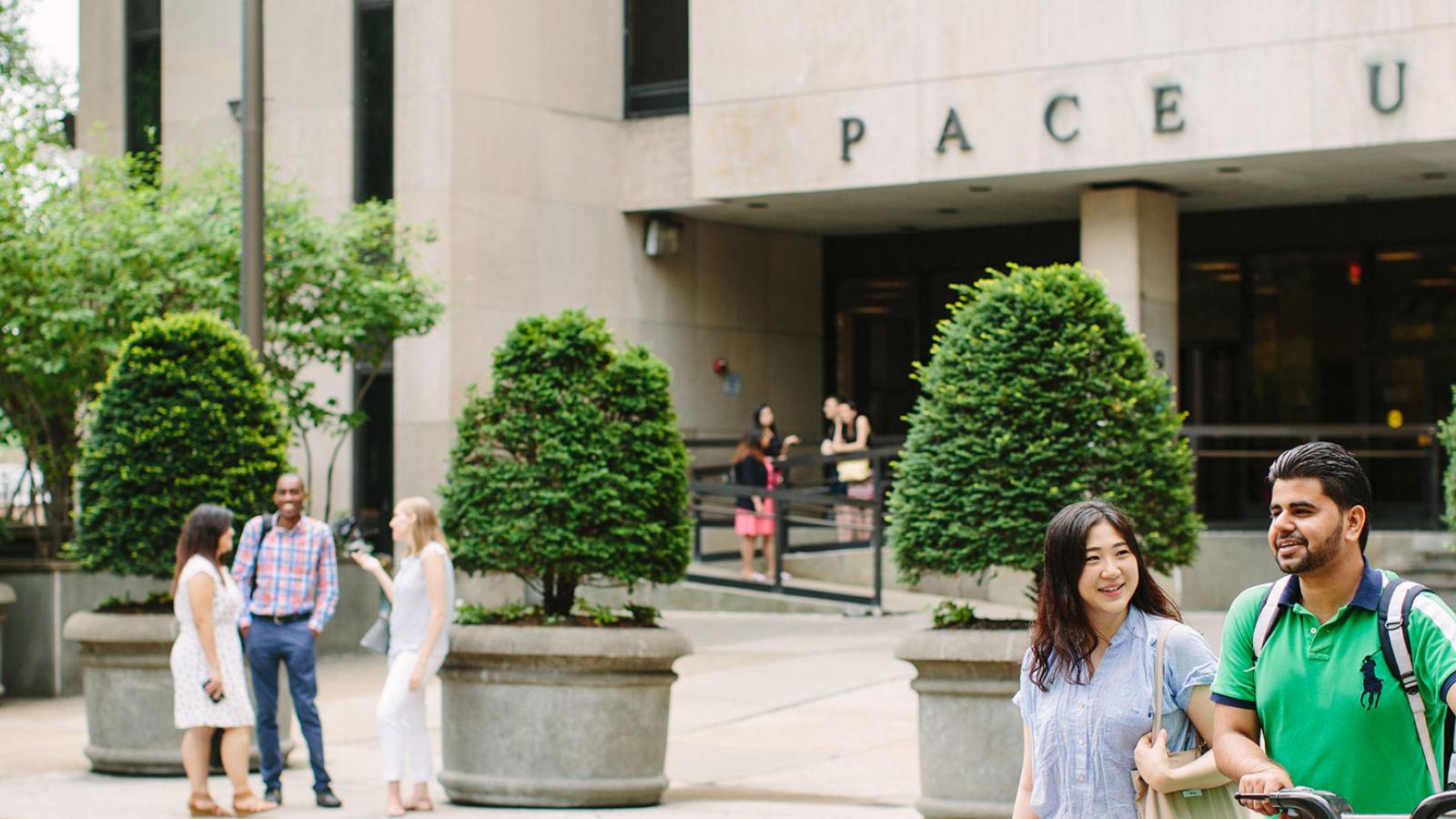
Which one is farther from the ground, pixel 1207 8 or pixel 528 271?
pixel 1207 8

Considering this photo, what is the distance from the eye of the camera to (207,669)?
9.31 m

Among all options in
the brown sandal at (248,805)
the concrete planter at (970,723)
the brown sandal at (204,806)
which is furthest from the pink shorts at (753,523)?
the concrete planter at (970,723)

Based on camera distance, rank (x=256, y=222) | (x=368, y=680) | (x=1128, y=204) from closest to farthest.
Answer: (x=256, y=222), (x=368, y=680), (x=1128, y=204)

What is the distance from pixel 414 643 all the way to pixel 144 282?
7.12 m

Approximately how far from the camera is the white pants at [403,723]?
→ 9.02m

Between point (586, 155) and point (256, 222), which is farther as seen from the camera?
point (586, 155)

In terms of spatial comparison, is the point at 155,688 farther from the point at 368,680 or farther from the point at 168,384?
the point at 368,680

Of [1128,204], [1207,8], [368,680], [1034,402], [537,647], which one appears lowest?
[368,680]

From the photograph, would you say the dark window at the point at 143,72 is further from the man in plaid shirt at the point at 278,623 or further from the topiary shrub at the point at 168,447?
the man in plaid shirt at the point at 278,623

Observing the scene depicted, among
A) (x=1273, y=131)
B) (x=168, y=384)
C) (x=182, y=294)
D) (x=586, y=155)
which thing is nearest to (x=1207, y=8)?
(x=1273, y=131)

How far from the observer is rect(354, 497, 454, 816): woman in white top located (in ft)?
29.6

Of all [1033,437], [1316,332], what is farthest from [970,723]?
[1316,332]

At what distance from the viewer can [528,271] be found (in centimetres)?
2127

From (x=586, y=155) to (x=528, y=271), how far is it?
1.79 metres
